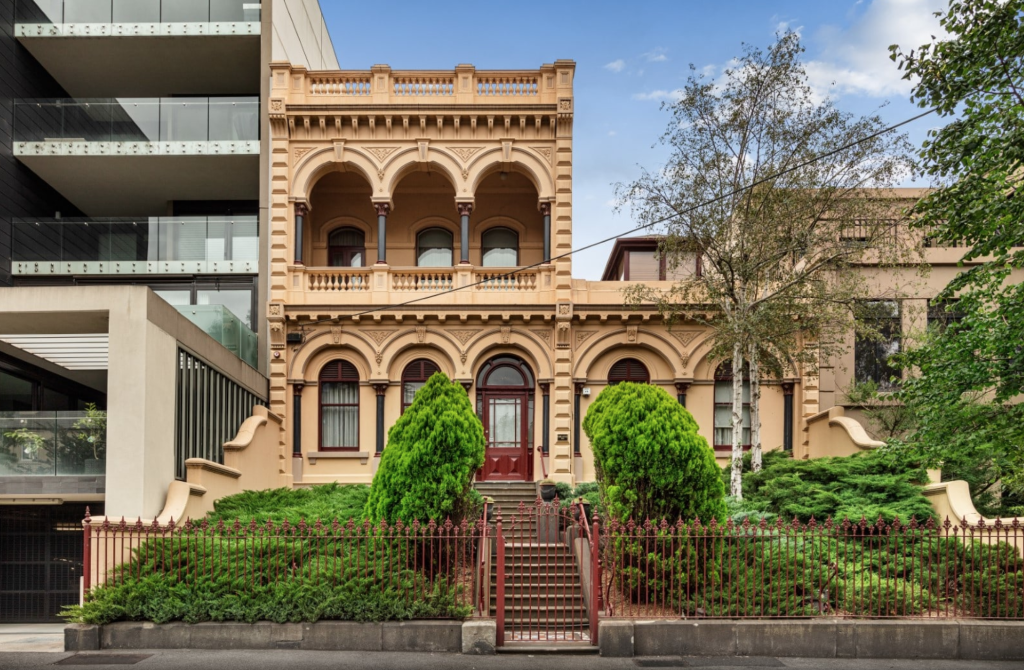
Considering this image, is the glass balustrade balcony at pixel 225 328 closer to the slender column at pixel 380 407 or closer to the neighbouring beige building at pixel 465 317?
the neighbouring beige building at pixel 465 317

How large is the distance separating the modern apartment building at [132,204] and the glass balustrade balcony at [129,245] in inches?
1.4

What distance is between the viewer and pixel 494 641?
10898 mm

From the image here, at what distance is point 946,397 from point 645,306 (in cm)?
1036

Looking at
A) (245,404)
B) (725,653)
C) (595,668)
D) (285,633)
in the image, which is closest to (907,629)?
(725,653)

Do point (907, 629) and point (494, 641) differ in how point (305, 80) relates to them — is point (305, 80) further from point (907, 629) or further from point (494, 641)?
point (907, 629)

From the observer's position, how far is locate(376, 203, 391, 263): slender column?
21.2m

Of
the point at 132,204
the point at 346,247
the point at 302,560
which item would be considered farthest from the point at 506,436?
the point at 132,204

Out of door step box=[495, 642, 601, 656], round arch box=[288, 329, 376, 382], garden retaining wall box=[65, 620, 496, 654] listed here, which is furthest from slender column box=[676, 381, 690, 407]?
garden retaining wall box=[65, 620, 496, 654]

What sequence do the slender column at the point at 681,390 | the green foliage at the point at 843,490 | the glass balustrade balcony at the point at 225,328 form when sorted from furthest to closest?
the slender column at the point at 681,390 < the glass balustrade balcony at the point at 225,328 < the green foliage at the point at 843,490

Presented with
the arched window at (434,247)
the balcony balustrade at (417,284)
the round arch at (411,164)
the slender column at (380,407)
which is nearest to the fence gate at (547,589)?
the slender column at (380,407)

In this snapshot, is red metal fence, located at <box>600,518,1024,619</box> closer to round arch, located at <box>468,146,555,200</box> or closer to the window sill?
the window sill

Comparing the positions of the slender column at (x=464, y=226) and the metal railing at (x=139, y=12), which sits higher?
the metal railing at (x=139, y=12)

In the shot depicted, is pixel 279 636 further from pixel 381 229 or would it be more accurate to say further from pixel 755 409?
pixel 381 229

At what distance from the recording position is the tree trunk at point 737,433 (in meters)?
17.1
